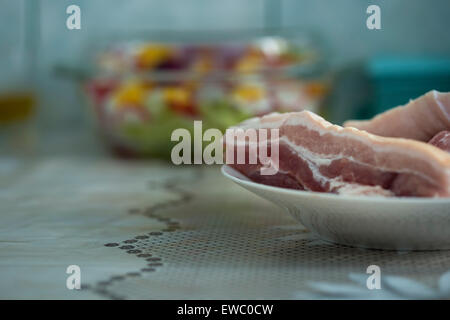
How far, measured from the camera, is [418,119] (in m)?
0.76

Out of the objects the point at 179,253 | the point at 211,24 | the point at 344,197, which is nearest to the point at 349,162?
the point at 344,197

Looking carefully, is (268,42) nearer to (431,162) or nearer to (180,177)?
(180,177)

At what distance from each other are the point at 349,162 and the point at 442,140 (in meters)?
0.10

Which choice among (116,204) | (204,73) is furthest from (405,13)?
(116,204)

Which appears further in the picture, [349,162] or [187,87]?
→ [187,87]

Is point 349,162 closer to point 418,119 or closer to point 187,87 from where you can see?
point 418,119

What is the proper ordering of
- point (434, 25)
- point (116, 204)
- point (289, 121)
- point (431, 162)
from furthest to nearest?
point (434, 25) < point (116, 204) < point (289, 121) < point (431, 162)

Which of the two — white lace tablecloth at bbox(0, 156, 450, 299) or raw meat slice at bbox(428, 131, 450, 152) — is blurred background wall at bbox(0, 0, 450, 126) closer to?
white lace tablecloth at bbox(0, 156, 450, 299)

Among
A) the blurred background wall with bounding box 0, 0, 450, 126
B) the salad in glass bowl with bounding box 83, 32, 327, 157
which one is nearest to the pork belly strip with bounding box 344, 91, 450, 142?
the salad in glass bowl with bounding box 83, 32, 327, 157

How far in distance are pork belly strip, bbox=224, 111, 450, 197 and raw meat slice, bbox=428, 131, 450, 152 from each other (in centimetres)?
5

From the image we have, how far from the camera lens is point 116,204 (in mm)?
Answer: 1015

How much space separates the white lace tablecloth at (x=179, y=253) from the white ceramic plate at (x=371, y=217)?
0.6 inches

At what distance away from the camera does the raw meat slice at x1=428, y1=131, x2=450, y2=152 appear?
696 millimetres

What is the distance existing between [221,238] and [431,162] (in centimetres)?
26
